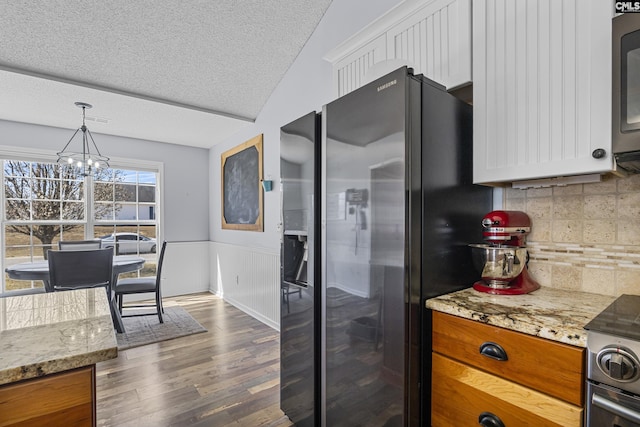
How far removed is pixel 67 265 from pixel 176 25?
89.3 inches

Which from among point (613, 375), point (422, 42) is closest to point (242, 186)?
point (422, 42)

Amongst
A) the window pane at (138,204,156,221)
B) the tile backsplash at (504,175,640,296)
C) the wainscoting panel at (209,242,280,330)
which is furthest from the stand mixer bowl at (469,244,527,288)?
the window pane at (138,204,156,221)

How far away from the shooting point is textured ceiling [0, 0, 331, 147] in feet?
7.81

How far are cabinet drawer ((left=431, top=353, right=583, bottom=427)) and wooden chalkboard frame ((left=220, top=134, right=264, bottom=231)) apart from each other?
2817 millimetres

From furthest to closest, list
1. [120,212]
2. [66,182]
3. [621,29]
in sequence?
[120,212] < [66,182] < [621,29]

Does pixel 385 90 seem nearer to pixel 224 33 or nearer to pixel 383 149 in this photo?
pixel 383 149

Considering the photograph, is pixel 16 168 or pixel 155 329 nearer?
pixel 155 329

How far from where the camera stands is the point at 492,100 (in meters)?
1.36

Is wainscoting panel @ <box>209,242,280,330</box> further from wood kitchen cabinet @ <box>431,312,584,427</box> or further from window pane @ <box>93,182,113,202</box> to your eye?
wood kitchen cabinet @ <box>431,312,584,427</box>

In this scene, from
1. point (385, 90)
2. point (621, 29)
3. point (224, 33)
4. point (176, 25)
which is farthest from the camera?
point (224, 33)

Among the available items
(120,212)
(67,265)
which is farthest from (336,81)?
(120,212)

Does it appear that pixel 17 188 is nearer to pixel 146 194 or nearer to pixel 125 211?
pixel 125 211

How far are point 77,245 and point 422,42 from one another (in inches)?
164

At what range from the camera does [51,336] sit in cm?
87
